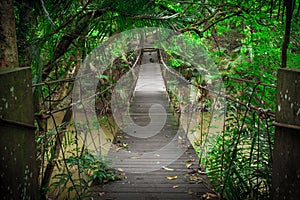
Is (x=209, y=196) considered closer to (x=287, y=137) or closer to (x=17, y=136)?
(x=287, y=137)

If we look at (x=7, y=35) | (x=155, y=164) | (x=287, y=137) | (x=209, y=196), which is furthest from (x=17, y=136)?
(x=155, y=164)

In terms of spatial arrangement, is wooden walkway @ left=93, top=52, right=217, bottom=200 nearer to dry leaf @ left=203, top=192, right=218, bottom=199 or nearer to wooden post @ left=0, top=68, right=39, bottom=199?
dry leaf @ left=203, top=192, right=218, bottom=199

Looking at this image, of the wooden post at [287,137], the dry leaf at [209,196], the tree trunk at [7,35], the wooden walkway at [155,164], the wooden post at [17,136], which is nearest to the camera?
the wooden post at [17,136]

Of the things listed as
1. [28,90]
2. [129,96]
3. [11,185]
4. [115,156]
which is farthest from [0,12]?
[129,96]

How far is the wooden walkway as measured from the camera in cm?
175

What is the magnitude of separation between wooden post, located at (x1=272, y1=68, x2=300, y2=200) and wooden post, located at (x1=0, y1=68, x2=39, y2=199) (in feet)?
2.43

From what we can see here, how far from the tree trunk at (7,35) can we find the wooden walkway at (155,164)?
897 mm

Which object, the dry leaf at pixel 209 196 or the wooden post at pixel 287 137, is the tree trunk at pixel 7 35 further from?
the dry leaf at pixel 209 196

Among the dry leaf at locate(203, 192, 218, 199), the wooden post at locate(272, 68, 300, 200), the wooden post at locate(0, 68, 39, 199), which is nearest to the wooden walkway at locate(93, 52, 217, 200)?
the dry leaf at locate(203, 192, 218, 199)

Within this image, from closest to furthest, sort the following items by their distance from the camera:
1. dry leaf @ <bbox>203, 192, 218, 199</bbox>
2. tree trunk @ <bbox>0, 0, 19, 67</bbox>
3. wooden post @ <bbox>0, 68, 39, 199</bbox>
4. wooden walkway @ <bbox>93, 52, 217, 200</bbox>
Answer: wooden post @ <bbox>0, 68, 39, 199</bbox> < tree trunk @ <bbox>0, 0, 19, 67</bbox> < dry leaf @ <bbox>203, 192, 218, 199</bbox> < wooden walkway @ <bbox>93, 52, 217, 200</bbox>

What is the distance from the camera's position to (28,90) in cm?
86

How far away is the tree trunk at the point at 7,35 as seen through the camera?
3.75 ft

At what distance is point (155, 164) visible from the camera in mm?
2359

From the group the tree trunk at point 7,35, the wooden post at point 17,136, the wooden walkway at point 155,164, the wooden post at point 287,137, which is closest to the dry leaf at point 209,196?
the wooden walkway at point 155,164
